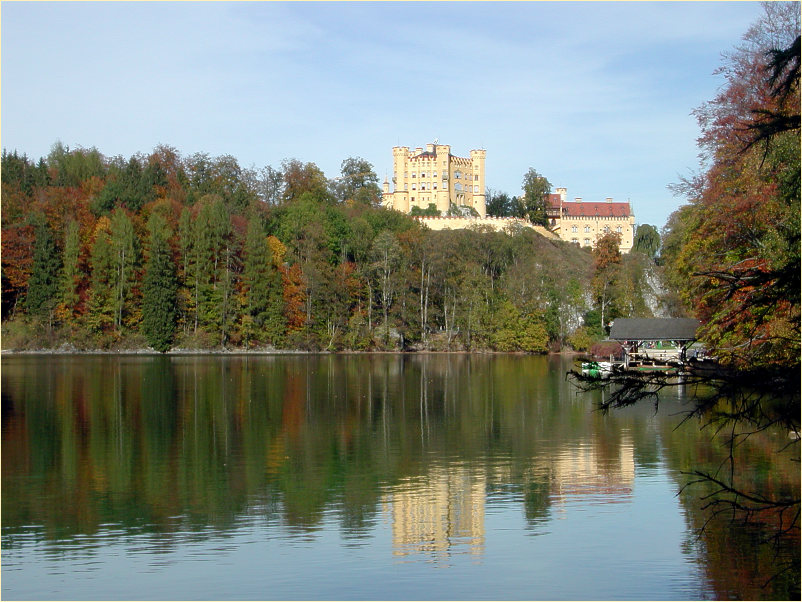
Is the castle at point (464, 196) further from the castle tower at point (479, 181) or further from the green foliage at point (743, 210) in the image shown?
the green foliage at point (743, 210)

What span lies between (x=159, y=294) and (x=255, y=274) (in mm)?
7008

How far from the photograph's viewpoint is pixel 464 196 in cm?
10462

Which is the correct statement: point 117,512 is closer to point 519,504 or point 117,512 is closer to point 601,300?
point 519,504

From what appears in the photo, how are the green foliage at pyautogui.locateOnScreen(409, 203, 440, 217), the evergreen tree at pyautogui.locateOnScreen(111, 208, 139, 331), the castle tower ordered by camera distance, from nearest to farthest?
the evergreen tree at pyautogui.locateOnScreen(111, 208, 139, 331) < the green foliage at pyautogui.locateOnScreen(409, 203, 440, 217) < the castle tower

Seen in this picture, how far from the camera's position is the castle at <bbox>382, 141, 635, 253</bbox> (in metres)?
101

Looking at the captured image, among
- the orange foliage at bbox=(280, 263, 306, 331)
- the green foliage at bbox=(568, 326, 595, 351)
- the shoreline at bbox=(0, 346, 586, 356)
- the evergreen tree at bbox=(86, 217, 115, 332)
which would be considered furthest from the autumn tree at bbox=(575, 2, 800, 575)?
the evergreen tree at bbox=(86, 217, 115, 332)

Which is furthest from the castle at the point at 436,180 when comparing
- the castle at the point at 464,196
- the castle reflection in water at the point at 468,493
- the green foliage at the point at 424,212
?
the castle reflection in water at the point at 468,493

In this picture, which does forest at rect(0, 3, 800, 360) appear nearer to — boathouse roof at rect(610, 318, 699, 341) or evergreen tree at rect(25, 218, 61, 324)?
evergreen tree at rect(25, 218, 61, 324)

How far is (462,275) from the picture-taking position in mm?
72875

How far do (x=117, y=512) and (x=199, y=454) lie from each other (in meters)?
5.30

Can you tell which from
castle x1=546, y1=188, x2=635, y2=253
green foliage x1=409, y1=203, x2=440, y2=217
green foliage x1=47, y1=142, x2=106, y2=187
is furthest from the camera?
castle x1=546, y1=188, x2=635, y2=253

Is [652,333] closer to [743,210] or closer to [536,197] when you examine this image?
[743,210]

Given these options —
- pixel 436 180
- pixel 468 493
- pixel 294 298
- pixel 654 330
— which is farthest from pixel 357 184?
pixel 468 493

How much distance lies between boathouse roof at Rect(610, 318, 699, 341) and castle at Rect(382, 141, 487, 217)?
5906 cm
